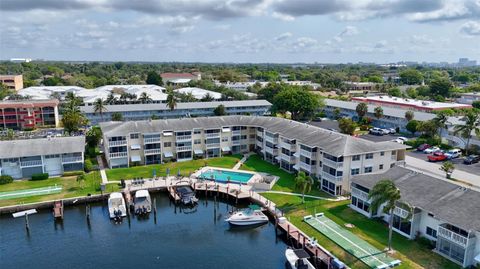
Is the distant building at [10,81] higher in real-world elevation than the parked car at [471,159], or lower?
higher

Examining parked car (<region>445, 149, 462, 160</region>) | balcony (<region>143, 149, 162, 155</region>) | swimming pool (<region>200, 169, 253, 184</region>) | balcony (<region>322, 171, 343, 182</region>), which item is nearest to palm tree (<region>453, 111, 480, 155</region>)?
parked car (<region>445, 149, 462, 160</region>)

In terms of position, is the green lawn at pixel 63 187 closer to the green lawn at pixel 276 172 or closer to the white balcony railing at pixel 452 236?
the green lawn at pixel 276 172

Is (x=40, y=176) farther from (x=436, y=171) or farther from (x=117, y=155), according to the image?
(x=436, y=171)

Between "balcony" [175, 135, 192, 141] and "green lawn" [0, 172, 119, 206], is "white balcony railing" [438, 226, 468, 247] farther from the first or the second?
"balcony" [175, 135, 192, 141]

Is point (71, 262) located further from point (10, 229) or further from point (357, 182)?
point (357, 182)

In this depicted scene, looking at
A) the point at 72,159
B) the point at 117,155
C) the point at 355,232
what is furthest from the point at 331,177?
the point at 72,159

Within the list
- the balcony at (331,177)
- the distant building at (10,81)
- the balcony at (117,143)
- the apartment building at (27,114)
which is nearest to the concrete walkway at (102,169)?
the balcony at (117,143)
